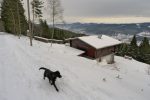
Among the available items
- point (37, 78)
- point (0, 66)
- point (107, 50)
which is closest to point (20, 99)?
point (37, 78)

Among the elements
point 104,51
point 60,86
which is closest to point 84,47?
point 104,51

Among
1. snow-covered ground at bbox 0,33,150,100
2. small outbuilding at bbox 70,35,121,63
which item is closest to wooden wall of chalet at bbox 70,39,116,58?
small outbuilding at bbox 70,35,121,63

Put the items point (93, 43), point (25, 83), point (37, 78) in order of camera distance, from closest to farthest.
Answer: point (25, 83), point (37, 78), point (93, 43)

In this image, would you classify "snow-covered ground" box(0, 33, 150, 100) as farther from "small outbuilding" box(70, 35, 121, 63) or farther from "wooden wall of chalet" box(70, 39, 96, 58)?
"wooden wall of chalet" box(70, 39, 96, 58)

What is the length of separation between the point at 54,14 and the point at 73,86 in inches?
1091

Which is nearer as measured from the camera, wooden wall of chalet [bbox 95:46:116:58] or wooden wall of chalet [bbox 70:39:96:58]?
wooden wall of chalet [bbox 70:39:96:58]

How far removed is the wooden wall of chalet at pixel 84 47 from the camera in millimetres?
36750

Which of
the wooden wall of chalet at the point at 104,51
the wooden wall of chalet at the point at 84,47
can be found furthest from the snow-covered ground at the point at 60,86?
the wooden wall of chalet at the point at 104,51

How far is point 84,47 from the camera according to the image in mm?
38406

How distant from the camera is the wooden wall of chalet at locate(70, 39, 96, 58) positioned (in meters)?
36.8

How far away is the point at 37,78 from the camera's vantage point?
13156 millimetres

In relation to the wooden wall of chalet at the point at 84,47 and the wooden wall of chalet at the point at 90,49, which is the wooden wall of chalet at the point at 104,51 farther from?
the wooden wall of chalet at the point at 84,47

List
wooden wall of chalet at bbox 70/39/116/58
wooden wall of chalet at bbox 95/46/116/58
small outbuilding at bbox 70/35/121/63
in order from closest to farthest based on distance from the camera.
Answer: small outbuilding at bbox 70/35/121/63, wooden wall of chalet at bbox 70/39/116/58, wooden wall of chalet at bbox 95/46/116/58

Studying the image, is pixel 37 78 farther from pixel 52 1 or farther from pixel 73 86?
pixel 52 1
